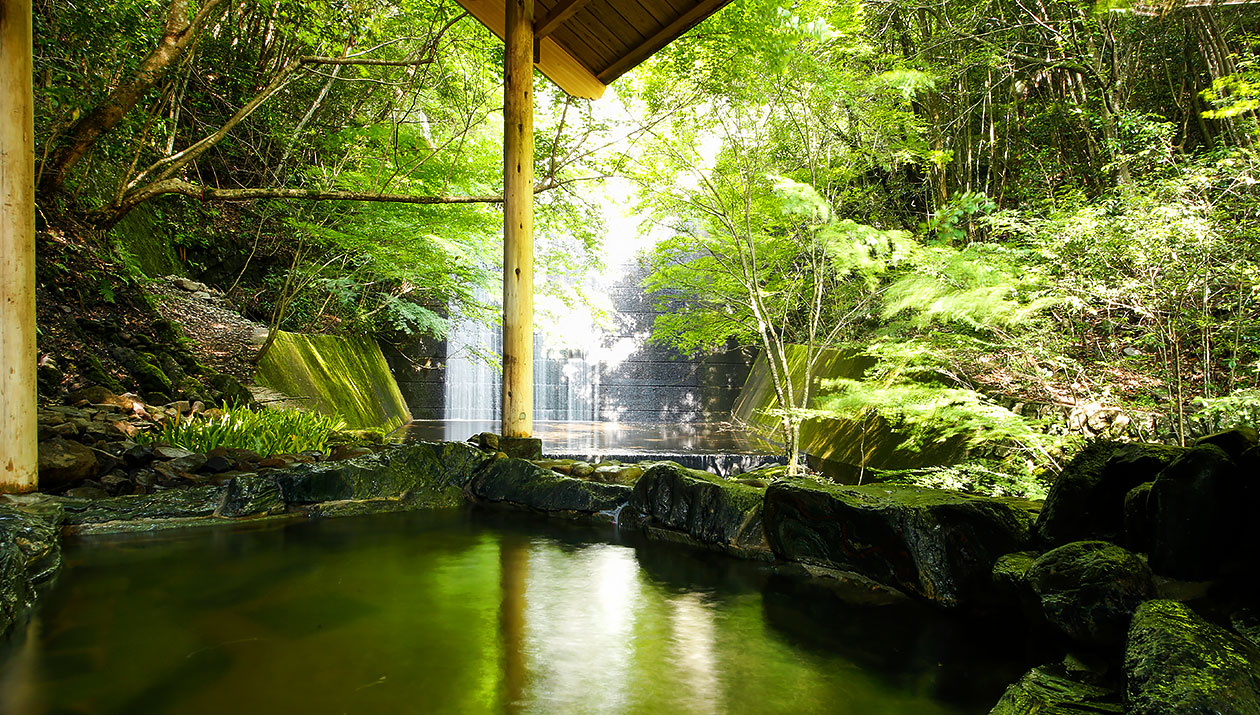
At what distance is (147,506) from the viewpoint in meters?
4.32

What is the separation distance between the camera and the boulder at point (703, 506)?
13.9ft

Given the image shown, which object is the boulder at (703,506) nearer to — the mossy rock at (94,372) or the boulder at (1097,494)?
the boulder at (1097,494)

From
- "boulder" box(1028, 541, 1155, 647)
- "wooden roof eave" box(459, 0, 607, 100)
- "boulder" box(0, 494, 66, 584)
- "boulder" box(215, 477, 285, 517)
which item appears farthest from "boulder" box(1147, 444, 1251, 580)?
"wooden roof eave" box(459, 0, 607, 100)

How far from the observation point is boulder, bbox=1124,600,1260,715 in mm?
1698

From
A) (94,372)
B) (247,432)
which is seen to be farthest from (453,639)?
(94,372)

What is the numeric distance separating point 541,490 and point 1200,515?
13.8 ft

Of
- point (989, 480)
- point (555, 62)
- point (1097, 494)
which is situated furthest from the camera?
point (555, 62)

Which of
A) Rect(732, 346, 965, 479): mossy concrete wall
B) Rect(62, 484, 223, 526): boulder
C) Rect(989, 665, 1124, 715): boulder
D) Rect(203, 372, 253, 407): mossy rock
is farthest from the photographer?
Rect(203, 372, 253, 407): mossy rock

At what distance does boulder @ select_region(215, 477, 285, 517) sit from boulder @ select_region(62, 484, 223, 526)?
0.21 feet

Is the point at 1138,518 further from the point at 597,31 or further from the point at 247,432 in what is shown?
the point at 247,432

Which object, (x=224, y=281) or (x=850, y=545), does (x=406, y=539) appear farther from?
(x=224, y=281)

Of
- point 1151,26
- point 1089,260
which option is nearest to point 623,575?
point 1089,260

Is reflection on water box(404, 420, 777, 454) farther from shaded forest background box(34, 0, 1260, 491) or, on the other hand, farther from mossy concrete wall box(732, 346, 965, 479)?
shaded forest background box(34, 0, 1260, 491)

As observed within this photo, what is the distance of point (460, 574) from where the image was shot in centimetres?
374
